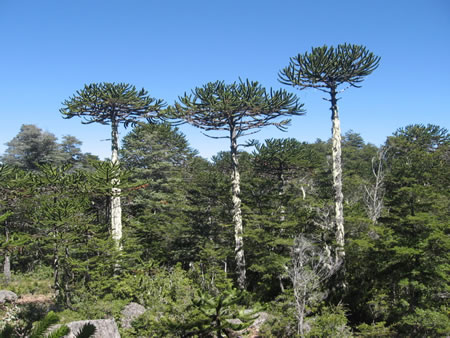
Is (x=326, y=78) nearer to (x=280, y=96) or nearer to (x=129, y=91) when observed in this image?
(x=280, y=96)

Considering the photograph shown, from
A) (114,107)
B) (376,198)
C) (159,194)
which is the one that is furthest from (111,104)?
(376,198)

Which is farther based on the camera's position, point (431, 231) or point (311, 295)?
point (311, 295)

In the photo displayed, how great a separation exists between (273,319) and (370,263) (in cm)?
534

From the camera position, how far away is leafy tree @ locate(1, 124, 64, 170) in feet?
114

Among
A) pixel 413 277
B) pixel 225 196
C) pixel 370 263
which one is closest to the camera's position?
pixel 413 277

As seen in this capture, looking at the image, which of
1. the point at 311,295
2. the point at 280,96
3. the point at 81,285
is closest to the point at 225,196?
the point at 280,96

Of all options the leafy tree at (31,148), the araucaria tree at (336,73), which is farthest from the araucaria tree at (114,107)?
the leafy tree at (31,148)

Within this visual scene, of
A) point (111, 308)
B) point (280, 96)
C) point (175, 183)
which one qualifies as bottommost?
point (111, 308)

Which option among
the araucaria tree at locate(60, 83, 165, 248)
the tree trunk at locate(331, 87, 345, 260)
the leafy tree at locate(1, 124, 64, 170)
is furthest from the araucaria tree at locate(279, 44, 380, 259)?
the leafy tree at locate(1, 124, 64, 170)

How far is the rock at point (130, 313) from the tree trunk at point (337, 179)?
399 inches

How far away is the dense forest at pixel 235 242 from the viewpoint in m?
11.2

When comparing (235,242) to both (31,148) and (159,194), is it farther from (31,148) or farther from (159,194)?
(31,148)

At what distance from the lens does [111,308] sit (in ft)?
38.3

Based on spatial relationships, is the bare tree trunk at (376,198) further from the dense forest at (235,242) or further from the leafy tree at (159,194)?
the leafy tree at (159,194)
